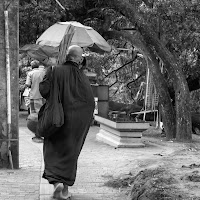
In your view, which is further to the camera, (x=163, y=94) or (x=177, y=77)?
(x=163, y=94)

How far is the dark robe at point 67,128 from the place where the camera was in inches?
250

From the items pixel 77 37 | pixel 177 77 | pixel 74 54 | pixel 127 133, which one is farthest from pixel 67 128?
pixel 77 37

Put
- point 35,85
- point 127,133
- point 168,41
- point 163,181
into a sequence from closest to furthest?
point 163,181
point 127,133
point 35,85
point 168,41

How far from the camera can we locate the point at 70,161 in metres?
6.41

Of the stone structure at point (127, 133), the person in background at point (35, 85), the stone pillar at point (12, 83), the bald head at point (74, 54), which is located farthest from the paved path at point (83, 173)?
the bald head at point (74, 54)

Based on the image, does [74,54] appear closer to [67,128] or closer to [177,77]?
[67,128]

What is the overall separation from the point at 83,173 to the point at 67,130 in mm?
2165

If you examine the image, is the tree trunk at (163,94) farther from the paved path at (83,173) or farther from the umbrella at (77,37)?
the paved path at (83,173)

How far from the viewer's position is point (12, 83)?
8336mm

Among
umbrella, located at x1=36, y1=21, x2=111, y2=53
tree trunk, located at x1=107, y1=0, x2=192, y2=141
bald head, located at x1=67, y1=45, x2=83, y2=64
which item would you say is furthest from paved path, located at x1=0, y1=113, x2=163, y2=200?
umbrella, located at x1=36, y1=21, x2=111, y2=53

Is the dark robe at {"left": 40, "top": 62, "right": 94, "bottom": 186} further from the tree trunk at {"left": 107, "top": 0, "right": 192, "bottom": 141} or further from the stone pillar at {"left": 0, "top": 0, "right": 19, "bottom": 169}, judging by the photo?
the tree trunk at {"left": 107, "top": 0, "right": 192, "bottom": 141}

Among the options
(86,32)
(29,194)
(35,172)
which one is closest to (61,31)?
(86,32)

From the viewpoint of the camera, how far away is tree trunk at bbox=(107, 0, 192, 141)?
14305 mm

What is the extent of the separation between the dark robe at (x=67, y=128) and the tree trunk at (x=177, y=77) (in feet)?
26.7
